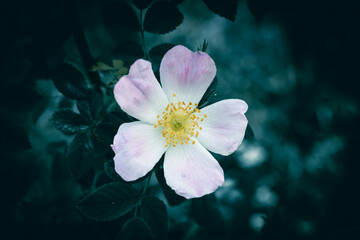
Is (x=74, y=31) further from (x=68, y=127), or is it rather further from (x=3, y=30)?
(x=68, y=127)

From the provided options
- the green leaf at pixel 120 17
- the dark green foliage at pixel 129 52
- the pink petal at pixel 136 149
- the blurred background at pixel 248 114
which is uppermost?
the green leaf at pixel 120 17

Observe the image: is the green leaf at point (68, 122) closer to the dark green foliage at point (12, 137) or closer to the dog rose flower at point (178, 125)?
the dark green foliage at point (12, 137)

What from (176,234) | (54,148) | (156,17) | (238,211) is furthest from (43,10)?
(238,211)

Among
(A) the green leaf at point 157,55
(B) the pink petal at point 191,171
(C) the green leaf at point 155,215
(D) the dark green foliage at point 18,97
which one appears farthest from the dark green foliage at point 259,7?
A: (D) the dark green foliage at point 18,97

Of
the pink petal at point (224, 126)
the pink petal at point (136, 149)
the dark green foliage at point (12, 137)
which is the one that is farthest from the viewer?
the dark green foliage at point (12, 137)

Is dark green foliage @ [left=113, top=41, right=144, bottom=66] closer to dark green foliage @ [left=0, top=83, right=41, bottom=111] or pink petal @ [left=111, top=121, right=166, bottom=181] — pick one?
pink petal @ [left=111, top=121, right=166, bottom=181]

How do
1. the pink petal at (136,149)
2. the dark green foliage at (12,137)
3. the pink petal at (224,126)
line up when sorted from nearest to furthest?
the pink petal at (136,149)
the pink petal at (224,126)
the dark green foliage at (12,137)

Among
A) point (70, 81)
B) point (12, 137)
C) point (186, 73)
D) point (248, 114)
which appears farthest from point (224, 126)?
point (248, 114)

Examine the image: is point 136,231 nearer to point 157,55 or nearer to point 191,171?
point 191,171

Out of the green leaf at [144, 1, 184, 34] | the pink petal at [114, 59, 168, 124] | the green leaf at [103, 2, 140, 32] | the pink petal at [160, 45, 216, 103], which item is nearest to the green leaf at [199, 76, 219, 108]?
the pink petal at [160, 45, 216, 103]
